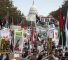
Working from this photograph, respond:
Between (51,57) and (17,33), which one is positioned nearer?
(51,57)

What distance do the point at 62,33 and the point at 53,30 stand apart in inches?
264

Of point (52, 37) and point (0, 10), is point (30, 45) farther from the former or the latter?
point (0, 10)

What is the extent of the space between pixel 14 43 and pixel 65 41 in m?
4.21

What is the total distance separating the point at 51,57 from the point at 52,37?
8.26 metres

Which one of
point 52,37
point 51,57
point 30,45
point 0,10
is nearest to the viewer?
point 51,57

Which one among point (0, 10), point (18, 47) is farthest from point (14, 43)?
point (0, 10)

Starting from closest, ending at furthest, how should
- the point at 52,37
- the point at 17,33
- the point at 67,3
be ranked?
the point at 17,33 → the point at 52,37 → the point at 67,3

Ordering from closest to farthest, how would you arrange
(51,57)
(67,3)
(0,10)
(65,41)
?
(51,57), (65,41), (0,10), (67,3)

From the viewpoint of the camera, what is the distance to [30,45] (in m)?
28.4

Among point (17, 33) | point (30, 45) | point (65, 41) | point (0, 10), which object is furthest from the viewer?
point (0, 10)

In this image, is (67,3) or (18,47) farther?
(67,3)

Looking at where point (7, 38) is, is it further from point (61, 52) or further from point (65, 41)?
point (65, 41)

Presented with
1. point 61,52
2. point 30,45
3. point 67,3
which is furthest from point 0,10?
point 61,52

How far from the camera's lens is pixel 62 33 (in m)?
20.6
